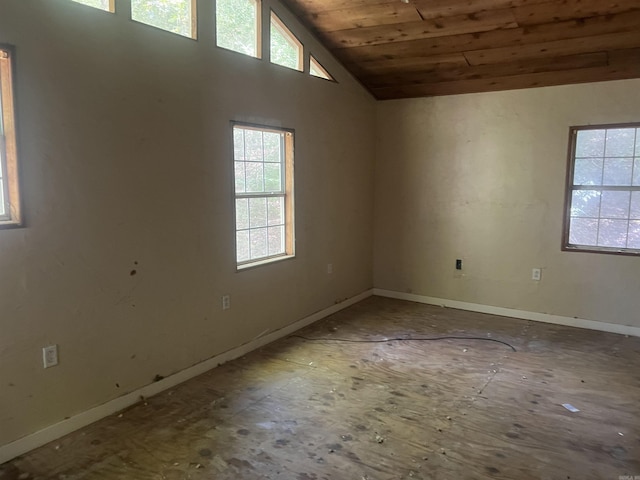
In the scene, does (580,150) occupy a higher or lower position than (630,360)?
higher

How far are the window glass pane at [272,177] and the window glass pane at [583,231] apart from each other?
2.90m

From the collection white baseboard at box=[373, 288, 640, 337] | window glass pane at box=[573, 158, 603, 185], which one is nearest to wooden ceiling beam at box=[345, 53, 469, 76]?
window glass pane at box=[573, 158, 603, 185]

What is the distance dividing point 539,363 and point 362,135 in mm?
2983

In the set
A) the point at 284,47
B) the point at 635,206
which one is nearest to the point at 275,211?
the point at 284,47

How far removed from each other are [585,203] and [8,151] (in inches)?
183

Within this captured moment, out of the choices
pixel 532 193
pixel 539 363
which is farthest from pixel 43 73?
pixel 532 193

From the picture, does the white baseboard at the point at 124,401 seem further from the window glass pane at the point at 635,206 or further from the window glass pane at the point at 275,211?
the window glass pane at the point at 635,206

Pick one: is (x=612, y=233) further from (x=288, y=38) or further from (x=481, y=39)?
(x=288, y=38)

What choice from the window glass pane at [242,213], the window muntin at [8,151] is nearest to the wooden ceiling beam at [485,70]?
the window glass pane at [242,213]

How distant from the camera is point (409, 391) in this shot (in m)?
3.20

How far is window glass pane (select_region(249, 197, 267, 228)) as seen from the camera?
393 cm

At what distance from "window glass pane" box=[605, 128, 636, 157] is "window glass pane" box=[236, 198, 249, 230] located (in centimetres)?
337

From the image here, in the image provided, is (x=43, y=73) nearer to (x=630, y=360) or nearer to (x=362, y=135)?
(x=362, y=135)

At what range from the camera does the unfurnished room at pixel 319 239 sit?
2.44m
